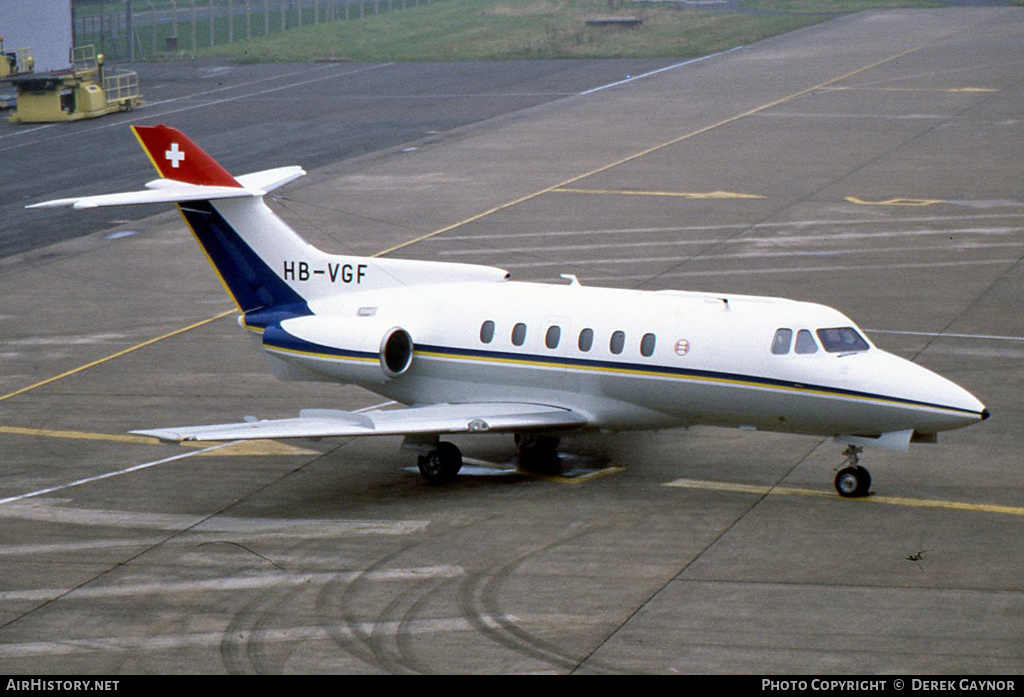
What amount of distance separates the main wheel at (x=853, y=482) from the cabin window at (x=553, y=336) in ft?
16.1

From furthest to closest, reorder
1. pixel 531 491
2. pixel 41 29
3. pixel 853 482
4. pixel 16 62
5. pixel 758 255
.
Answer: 1. pixel 16 62
2. pixel 41 29
3. pixel 758 255
4. pixel 531 491
5. pixel 853 482

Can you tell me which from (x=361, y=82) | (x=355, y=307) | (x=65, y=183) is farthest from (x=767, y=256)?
(x=361, y=82)

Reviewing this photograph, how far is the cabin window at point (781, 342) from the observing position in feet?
72.7

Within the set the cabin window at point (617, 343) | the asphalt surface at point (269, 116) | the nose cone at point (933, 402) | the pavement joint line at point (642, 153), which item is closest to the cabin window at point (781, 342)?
the nose cone at point (933, 402)

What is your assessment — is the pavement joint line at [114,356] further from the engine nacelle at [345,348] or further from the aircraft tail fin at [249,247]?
the engine nacelle at [345,348]

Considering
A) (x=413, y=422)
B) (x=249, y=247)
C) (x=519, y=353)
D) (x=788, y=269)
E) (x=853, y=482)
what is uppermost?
(x=249, y=247)

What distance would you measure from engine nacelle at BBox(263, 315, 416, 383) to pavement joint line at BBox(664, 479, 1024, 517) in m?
5.02

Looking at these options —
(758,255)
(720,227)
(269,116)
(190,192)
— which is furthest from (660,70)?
(190,192)

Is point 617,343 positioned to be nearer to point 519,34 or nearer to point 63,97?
point 63,97

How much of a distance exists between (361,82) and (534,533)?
5726 centimetres

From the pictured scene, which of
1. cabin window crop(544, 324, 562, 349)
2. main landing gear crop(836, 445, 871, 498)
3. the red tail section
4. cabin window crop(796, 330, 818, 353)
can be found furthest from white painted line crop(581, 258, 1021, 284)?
main landing gear crop(836, 445, 871, 498)

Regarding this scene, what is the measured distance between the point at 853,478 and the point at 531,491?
492 cm

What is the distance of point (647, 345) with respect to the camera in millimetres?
22938

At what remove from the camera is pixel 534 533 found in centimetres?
2117
